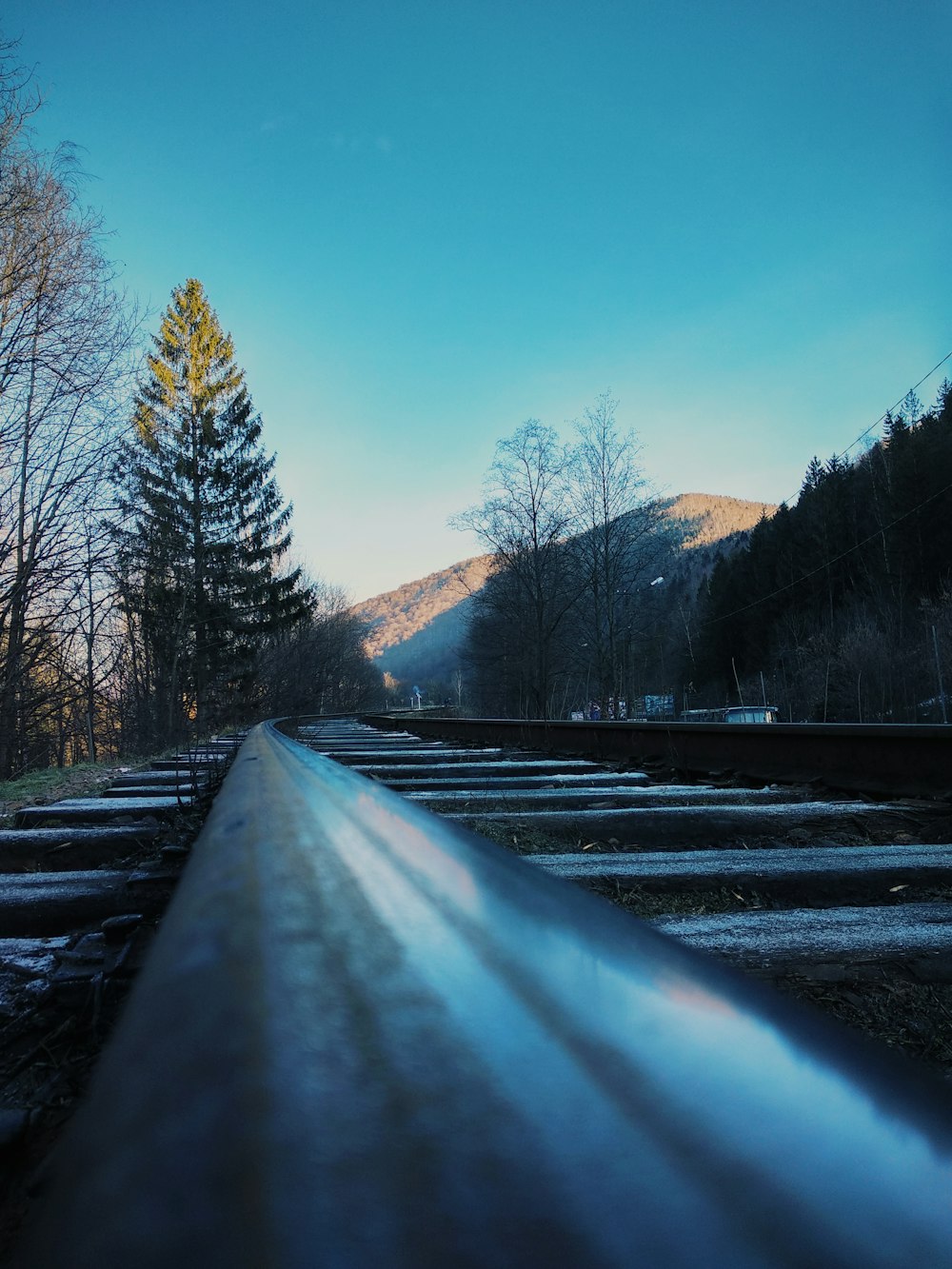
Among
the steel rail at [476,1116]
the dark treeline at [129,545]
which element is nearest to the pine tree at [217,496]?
the dark treeline at [129,545]

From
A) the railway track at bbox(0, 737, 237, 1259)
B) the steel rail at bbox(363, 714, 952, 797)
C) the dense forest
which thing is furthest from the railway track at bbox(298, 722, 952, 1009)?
the dense forest

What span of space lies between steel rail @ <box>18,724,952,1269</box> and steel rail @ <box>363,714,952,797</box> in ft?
11.3

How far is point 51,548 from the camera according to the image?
809cm

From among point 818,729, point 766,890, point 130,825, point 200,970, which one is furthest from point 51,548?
point 200,970

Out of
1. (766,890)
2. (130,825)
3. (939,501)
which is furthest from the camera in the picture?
(939,501)

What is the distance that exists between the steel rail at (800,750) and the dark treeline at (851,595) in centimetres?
1946

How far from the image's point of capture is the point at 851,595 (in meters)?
45.8

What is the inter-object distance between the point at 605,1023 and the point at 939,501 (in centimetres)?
4882

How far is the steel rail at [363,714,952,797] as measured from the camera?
3.44 meters

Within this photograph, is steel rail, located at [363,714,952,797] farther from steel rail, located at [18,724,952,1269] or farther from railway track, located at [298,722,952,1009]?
steel rail, located at [18,724,952,1269]

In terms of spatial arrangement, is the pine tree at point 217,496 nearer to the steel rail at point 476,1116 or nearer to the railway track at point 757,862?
the railway track at point 757,862

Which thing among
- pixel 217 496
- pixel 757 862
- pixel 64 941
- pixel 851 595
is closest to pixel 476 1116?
pixel 64 941

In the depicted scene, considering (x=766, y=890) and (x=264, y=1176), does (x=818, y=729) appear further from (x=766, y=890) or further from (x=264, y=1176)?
(x=264, y=1176)

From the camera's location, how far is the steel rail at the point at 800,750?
3438 millimetres
